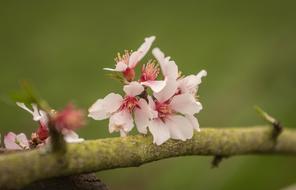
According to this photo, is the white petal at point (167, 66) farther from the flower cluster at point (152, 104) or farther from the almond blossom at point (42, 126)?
the almond blossom at point (42, 126)

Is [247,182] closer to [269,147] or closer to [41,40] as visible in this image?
[269,147]

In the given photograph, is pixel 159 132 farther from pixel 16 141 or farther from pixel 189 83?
pixel 16 141

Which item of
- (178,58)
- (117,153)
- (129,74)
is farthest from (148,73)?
(178,58)

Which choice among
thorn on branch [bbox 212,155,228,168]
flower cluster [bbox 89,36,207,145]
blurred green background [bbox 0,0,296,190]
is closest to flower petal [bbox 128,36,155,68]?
flower cluster [bbox 89,36,207,145]

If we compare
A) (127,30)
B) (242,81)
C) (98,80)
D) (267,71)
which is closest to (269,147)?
(267,71)

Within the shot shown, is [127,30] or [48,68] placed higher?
[127,30]

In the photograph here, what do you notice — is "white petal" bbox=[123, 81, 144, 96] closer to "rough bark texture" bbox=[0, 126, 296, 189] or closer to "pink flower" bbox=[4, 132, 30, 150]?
"rough bark texture" bbox=[0, 126, 296, 189]

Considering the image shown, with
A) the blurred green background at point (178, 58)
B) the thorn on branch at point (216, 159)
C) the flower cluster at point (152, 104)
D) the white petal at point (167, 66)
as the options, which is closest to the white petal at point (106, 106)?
the flower cluster at point (152, 104)
